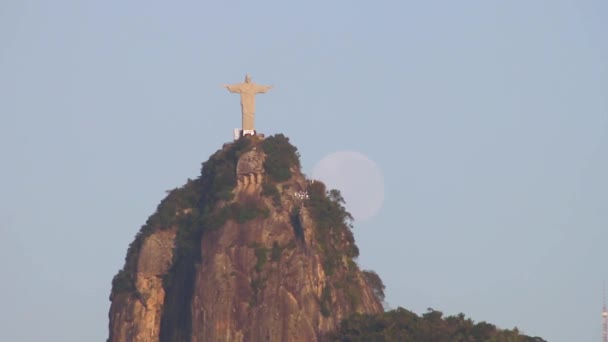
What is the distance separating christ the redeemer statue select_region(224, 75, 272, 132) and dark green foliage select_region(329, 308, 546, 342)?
1697 centimetres

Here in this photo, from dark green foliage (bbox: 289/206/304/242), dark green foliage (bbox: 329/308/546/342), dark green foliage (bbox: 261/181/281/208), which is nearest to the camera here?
dark green foliage (bbox: 329/308/546/342)

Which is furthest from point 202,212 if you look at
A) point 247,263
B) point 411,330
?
point 411,330

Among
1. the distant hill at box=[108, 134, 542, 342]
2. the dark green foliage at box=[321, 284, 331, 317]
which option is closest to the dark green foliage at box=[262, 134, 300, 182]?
the distant hill at box=[108, 134, 542, 342]

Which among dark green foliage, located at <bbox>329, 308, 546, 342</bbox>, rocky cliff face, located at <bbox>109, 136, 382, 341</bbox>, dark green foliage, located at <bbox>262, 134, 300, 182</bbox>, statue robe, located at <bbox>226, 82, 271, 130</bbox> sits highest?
statue robe, located at <bbox>226, 82, 271, 130</bbox>

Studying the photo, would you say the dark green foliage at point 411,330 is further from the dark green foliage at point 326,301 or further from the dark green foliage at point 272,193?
the dark green foliage at point 272,193

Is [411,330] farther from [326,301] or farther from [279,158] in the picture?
[279,158]

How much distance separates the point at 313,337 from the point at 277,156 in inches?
533

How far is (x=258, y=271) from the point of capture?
7515 inches

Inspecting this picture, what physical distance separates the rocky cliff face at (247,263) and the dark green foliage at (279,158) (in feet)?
0.22

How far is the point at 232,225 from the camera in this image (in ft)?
633

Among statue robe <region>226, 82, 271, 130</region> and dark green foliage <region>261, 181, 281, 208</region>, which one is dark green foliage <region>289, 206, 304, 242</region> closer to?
dark green foliage <region>261, 181, 281, 208</region>

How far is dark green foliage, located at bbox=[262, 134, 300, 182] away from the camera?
19500 centimetres

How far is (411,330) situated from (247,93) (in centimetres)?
2051

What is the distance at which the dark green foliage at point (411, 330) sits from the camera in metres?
188
